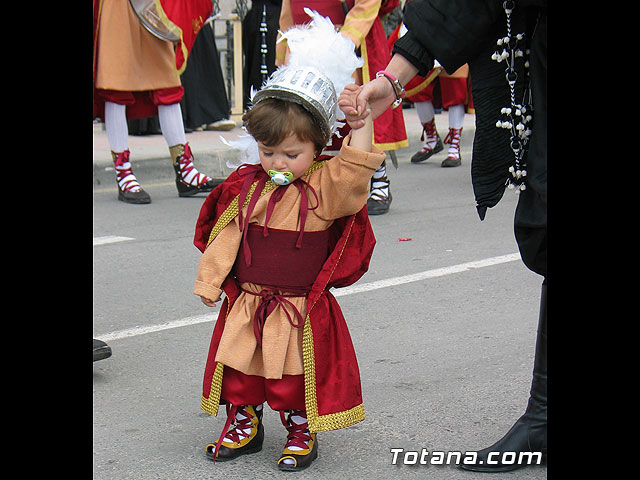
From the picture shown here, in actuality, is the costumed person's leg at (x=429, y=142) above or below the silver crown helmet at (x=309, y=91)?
below

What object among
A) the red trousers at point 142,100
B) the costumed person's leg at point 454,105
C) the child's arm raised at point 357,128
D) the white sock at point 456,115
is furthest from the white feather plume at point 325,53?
the white sock at point 456,115

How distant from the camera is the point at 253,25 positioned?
10.1 meters

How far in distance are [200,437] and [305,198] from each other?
90 cm

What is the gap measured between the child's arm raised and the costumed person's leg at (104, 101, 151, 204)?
4837mm

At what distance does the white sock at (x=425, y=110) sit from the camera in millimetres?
9625

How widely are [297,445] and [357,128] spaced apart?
38.2 inches

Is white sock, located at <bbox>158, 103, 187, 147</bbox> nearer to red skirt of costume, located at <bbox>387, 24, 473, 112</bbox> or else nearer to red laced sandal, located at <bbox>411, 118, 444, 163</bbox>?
red skirt of costume, located at <bbox>387, 24, 473, 112</bbox>

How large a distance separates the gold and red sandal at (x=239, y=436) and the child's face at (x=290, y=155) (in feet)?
Answer: 2.46

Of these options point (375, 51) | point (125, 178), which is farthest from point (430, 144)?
point (125, 178)

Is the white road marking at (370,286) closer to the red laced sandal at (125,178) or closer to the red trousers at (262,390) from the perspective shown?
the red trousers at (262,390)

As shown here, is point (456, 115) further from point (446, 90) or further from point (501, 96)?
point (501, 96)

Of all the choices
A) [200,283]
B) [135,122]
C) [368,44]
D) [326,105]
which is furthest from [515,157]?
[135,122]

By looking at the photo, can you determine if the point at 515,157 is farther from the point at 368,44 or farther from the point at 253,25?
the point at 253,25

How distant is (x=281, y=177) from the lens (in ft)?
9.77
